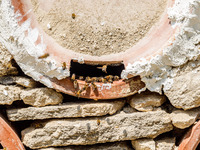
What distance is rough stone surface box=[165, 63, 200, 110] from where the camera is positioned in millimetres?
2084

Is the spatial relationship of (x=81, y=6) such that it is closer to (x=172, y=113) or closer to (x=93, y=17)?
(x=93, y=17)


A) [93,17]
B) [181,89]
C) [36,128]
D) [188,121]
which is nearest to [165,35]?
[181,89]

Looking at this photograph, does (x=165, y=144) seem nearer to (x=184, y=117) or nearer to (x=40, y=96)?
(x=184, y=117)

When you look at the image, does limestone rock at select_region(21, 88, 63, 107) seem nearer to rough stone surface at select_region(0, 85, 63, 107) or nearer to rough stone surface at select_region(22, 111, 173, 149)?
rough stone surface at select_region(0, 85, 63, 107)

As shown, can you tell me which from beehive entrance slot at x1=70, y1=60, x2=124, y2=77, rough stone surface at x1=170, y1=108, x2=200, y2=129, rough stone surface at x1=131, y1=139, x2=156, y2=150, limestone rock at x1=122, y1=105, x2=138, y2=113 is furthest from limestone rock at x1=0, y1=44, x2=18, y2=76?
rough stone surface at x1=170, y1=108, x2=200, y2=129

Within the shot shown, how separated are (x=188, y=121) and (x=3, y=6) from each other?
174cm

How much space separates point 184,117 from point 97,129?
0.75 metres

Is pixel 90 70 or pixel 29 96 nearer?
pixel 29 96

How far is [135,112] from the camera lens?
2.29 meters

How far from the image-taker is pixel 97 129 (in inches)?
87.4

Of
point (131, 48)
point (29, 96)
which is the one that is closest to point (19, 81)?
point (29, 96)

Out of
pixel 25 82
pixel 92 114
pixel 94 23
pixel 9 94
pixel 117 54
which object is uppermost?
pixel 94 23

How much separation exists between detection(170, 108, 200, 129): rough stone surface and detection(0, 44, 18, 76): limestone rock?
1.43 metres

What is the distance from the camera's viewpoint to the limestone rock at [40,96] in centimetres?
216
